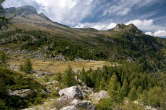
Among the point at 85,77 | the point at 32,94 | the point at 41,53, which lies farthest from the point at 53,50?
the point at 32,94

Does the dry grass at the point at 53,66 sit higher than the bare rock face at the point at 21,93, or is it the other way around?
the bare rock face at the point at 21,93

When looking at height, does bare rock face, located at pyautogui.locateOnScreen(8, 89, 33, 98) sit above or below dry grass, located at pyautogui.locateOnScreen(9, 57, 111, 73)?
above

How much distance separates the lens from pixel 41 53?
165000mm

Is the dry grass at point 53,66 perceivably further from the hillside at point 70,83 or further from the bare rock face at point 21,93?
the bare rock face at point 21,93

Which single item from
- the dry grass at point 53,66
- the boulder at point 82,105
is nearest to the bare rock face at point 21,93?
the boulder at point 82,105

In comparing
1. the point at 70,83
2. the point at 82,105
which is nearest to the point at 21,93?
the point at 82,105

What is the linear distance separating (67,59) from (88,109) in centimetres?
13755

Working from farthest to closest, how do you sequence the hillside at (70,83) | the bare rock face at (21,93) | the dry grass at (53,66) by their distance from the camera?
1. the dry grass at (53,66)
2. the bare rock face at (21,93)
3. the hillside at (70,83)

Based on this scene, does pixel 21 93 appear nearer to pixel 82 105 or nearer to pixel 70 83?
pixel 82 105

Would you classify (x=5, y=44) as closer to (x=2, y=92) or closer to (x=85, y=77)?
(x=85, y=77)

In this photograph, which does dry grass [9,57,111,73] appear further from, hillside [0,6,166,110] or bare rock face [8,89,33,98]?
bare rock face [8,89,33,98]

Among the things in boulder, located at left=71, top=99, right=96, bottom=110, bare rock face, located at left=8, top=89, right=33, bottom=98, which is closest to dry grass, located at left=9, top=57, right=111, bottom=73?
bare rock face, located at left=8, top=89, right=33, bottom=98

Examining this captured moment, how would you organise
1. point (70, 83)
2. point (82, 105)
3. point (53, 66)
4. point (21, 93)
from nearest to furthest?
point (82, 105) < point (21, 93) < point (70, 83) < point (53, 66)

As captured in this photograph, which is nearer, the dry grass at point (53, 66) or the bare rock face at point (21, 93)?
the bare rock face at point (21, 93)
